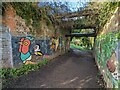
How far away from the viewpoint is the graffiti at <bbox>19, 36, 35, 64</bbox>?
8473mm

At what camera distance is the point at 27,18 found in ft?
31.1

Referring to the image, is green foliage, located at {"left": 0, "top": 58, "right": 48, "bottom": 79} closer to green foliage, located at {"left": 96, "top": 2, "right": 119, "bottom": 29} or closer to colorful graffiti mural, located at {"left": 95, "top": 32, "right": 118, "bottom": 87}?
colorful graffiti mural, located at {"left": 95, "top": 32, "right": 118, "bottom": 87}

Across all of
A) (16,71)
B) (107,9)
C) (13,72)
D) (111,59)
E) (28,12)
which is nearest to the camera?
(111,59)

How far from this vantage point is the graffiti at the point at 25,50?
27.8ft

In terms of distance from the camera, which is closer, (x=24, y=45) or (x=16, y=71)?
(x=16, y=71)

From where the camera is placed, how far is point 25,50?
8.84 meters

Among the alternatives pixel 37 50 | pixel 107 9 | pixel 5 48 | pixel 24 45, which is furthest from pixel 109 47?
pixel 37 50

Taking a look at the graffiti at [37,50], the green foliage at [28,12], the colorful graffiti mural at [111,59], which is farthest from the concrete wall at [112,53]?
the graffiti at [37,50]

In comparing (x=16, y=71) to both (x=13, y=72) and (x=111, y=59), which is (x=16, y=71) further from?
(x=111, y=59)

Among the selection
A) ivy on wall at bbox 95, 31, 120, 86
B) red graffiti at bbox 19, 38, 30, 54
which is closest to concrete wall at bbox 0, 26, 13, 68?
red graffiti at bbox 19, 38, 30, 54

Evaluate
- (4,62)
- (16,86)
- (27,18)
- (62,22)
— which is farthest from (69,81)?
(62,22)

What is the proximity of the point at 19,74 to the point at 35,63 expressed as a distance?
2.30 meters

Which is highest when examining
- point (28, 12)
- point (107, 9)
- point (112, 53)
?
point (28, 12)

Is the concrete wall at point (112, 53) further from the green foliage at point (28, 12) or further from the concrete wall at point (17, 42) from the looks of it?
the green foliage at point (28, 12)
